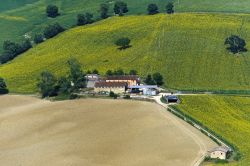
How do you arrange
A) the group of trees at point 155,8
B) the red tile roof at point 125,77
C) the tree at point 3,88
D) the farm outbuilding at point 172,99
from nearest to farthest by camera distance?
the farm outbuilding at point 172,99
the red tile roof at point 125,77
the tree at point 3,88
the group of trees at point 155,8

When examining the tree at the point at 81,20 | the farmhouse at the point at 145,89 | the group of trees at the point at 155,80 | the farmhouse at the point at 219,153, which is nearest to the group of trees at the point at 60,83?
the farmhouse at the point at 145,89

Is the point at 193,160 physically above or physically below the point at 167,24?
below

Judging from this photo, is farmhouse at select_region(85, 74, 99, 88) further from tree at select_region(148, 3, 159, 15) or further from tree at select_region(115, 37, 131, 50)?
tree at select_region(148, 3, 159, 15)

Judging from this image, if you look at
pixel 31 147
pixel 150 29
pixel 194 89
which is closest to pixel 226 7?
pixel 150 29

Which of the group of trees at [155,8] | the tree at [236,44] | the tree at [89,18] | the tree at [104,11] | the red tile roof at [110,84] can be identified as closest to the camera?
the red tile roof at [110,84]

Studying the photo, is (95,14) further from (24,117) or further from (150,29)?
(24,117)

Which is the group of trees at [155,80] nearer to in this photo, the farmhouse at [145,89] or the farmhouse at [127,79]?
the farmhouse at [127,79]

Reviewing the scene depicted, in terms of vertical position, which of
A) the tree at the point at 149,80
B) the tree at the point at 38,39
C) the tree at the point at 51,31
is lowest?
the tree at the point at 149,80

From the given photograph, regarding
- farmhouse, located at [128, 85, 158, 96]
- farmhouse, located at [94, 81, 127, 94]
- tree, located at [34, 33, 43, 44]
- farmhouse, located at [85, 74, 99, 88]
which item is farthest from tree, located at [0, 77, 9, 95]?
tree, located at [34, 33, 43, 44]
